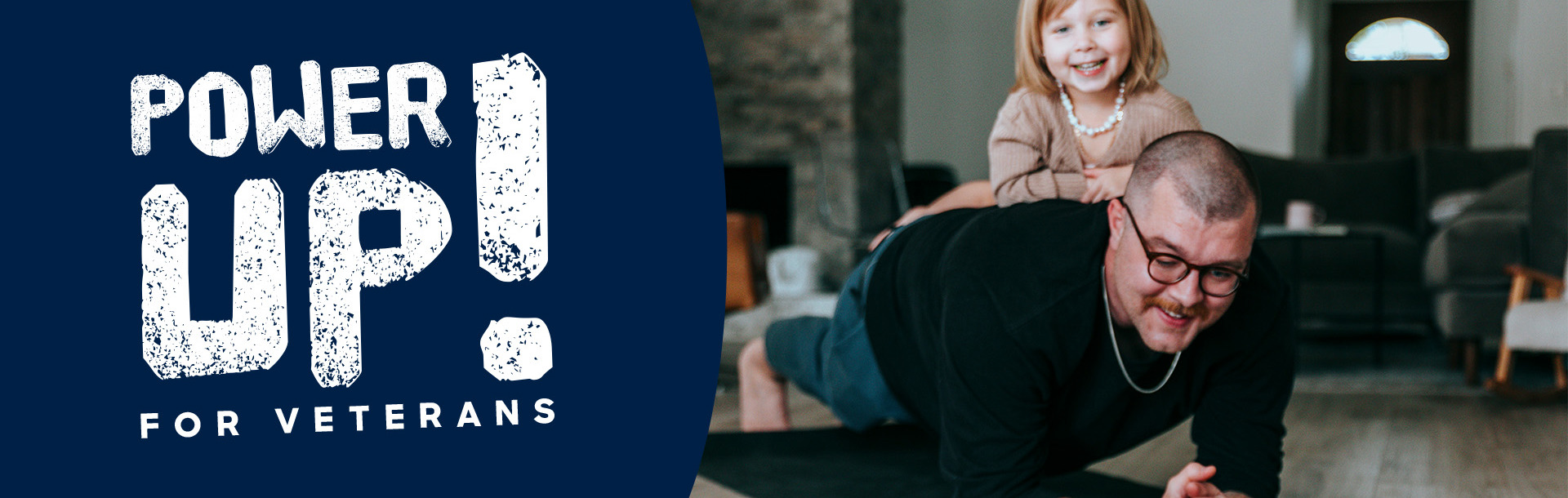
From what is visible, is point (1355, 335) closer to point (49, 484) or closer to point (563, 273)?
point (563, 273)

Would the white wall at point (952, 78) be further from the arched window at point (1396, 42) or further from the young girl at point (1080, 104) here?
the young girl at point (1080, 104)

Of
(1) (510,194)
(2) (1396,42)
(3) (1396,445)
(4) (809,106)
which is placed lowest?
(3) (1396,445)

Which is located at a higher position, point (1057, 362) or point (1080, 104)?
point (1080, 104)

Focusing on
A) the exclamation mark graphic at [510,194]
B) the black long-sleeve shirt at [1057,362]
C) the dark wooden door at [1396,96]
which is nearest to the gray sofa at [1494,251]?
the black long-sleeve shirt at [1057,362]

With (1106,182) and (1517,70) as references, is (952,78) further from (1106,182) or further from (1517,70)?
(1106,182)

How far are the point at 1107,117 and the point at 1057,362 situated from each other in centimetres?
28

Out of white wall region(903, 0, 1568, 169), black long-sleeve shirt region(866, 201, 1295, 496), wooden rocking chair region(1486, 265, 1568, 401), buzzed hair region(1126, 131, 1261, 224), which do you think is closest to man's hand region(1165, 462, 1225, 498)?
black long-sleeve shirt region(866, 201, 1295, 496)

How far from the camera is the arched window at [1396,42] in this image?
353 inches

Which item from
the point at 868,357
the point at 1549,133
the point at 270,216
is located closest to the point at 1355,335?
the point at 1549,133

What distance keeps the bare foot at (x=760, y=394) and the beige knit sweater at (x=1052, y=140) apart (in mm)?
824

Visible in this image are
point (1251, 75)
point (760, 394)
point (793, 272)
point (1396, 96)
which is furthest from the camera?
point (1396, 96)

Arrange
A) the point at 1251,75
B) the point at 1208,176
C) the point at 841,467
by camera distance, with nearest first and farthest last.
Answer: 1. the point at 1208,176
2. the point at 841,467
3. the point at 1251,75

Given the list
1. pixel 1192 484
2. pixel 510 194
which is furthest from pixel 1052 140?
pixel 510 194

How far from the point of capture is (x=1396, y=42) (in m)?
8.98
